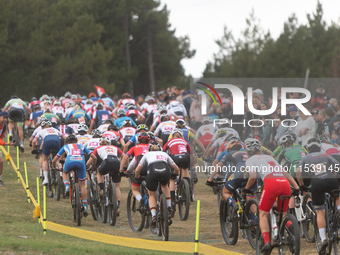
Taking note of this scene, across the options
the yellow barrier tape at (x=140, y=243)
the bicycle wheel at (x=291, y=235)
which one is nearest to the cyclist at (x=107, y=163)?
the yellow barrier tape at (x=140, y=243)

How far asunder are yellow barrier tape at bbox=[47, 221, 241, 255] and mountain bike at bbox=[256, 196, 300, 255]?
4.00 feet

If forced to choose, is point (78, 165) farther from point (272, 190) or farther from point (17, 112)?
point (17, 112)

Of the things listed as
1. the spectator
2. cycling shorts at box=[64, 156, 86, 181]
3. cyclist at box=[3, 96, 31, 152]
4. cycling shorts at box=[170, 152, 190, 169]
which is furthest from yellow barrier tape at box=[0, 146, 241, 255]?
cyclist at box=[3, 96, 31, 152]

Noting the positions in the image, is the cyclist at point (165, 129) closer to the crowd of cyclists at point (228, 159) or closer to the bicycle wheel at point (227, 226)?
the crowd of cyclists at point (228, 159)

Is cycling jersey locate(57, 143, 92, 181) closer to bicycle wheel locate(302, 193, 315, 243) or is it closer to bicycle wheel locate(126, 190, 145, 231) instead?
bicycle wheel locate(126, 190, 145, 231)

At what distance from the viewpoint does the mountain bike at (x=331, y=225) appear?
9.23m

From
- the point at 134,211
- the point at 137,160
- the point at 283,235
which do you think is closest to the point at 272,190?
the point at 283,235

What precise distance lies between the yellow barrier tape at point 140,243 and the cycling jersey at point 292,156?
2.27 meters

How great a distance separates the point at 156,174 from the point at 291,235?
145 inches

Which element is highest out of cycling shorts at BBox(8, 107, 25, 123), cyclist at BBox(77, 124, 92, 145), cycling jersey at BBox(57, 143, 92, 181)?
cycling shorts at BBox(8, 107, 25, 123)

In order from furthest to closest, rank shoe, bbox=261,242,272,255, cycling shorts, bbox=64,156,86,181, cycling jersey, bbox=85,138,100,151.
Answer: cycling jersey, bbox=85,138,100,151 → cycling shorts, bbox=64,156,86,181 → shoe, bbox=261,242,272,255

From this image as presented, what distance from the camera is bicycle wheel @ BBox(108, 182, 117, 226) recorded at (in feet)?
42.5

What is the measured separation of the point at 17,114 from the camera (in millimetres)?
24656

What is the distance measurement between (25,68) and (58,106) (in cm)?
2366
